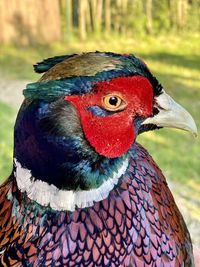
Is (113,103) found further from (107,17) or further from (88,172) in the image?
(107,17)

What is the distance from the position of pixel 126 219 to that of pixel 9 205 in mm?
351

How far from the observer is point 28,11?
965 cm

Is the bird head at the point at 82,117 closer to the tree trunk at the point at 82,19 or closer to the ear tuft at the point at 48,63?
the ear tuft at the point at 48,63

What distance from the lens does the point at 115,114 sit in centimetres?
146

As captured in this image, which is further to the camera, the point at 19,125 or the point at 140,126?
the point at 140,126

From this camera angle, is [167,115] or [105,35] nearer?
[167,115]

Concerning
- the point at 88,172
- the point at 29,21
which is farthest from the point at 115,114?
the point at 29,21

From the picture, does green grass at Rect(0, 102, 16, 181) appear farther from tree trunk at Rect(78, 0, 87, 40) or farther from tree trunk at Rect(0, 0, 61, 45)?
tree trunk at Rect(78, 0, 87, 40)

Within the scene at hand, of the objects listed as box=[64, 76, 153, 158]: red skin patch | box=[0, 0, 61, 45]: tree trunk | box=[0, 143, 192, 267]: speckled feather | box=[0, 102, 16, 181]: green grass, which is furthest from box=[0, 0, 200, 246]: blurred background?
box=[64, 76, 153, 158]: red skin patch

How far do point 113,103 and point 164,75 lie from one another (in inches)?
265

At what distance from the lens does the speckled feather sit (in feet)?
5.13

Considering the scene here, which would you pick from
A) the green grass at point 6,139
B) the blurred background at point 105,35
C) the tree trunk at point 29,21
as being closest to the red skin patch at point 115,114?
the green grass at point 6,139

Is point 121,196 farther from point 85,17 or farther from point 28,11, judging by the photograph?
point 85,17

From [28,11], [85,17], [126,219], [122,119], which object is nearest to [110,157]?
[122,119]
